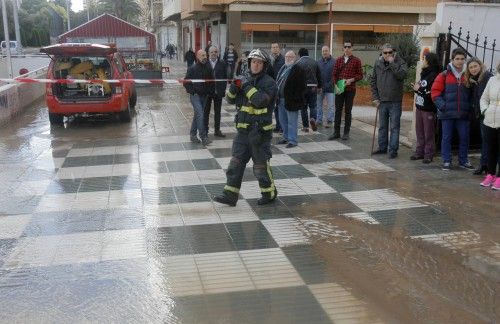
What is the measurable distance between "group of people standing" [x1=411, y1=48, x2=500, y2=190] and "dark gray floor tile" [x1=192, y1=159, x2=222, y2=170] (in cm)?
299

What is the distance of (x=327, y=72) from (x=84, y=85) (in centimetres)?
535

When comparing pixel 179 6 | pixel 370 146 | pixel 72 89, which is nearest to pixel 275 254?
pixel 370 146

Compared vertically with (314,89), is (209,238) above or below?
below

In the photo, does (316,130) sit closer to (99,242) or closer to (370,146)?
(370,146)

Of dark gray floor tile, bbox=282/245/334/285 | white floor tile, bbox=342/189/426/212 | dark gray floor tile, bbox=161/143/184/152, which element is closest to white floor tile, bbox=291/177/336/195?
white floor tile, bbox=342/189/426/212

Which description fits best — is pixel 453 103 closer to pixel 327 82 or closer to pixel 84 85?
pixel 327 82

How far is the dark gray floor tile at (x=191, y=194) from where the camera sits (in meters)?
6.70

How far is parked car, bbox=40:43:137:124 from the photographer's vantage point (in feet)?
39.3

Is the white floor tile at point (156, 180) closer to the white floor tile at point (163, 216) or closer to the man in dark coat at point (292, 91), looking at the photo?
the white floor tile at point (163, 216)

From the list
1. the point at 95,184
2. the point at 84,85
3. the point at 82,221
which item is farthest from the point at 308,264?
the point at 84,85

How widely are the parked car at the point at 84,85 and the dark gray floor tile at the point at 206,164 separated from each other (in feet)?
13.8

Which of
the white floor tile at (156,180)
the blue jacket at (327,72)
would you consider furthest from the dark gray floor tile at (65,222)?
the blue jacket at (327,72)

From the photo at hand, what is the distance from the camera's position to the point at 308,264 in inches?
191

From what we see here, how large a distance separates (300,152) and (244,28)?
15784 mm
